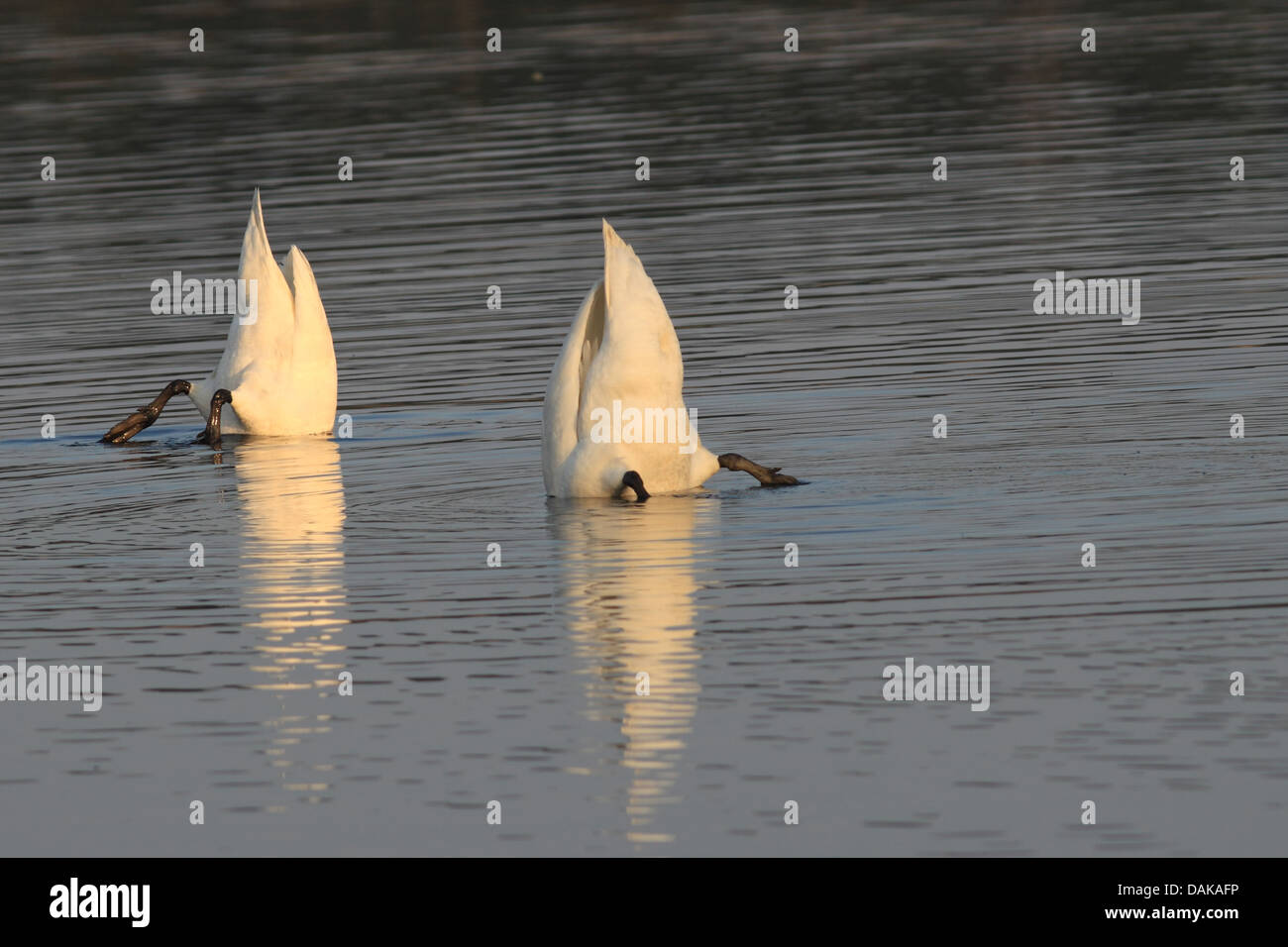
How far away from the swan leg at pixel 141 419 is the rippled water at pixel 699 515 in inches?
9.6

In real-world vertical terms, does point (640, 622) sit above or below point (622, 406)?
below

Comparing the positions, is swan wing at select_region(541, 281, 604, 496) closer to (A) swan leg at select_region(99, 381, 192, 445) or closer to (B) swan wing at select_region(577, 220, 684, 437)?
(B) swan wing at select_region(577, 220, 684, 437)

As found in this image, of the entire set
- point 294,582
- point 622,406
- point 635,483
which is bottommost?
point 294,582

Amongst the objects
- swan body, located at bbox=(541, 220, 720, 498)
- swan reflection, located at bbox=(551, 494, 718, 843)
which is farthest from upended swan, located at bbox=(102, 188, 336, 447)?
→ swan reflection, located at bbox=(551, 494, 718, 843)

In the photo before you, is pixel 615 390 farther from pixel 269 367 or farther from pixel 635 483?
pixel 269 367

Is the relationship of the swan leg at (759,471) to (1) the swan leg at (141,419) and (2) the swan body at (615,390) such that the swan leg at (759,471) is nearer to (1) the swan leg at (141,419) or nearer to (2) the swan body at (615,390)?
(2) the swan body at (615,390)

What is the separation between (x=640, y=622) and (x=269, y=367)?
8.52 meters

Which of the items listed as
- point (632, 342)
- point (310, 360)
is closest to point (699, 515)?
point (632, 342)

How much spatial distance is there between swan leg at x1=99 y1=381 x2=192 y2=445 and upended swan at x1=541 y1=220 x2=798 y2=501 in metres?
4.98

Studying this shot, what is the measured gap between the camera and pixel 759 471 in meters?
15.5

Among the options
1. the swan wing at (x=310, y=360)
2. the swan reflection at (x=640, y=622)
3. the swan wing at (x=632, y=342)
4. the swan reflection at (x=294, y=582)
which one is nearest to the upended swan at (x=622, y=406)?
the swan wing at (x=632, y=342)

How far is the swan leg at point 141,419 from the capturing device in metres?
19.2

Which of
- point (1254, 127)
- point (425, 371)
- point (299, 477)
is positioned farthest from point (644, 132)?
point (299, 477)

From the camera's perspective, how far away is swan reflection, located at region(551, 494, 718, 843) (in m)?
10.2
